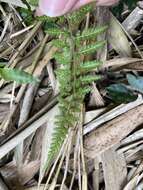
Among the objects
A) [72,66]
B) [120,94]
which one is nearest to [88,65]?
[72,66]

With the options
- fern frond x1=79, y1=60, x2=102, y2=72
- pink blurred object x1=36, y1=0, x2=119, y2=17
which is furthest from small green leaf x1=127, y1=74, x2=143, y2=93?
pink blurred object x1=36, y1=0, x2=119, y2=17

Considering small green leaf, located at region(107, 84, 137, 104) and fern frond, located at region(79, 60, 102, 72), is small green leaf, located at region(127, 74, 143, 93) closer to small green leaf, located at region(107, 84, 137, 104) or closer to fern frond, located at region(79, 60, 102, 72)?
small green leaf, located at region(107, 84, 137, 104)

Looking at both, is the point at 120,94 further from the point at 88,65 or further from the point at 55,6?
the point at 55,6

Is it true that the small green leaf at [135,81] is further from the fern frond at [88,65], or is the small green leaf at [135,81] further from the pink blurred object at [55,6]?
the pink blurred object at [55,6]

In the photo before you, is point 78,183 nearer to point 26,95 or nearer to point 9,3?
point 26,95

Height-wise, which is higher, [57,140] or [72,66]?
[72,66]

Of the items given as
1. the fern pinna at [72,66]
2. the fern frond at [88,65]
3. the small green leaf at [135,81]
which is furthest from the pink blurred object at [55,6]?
the small green leaf at [135,81]
